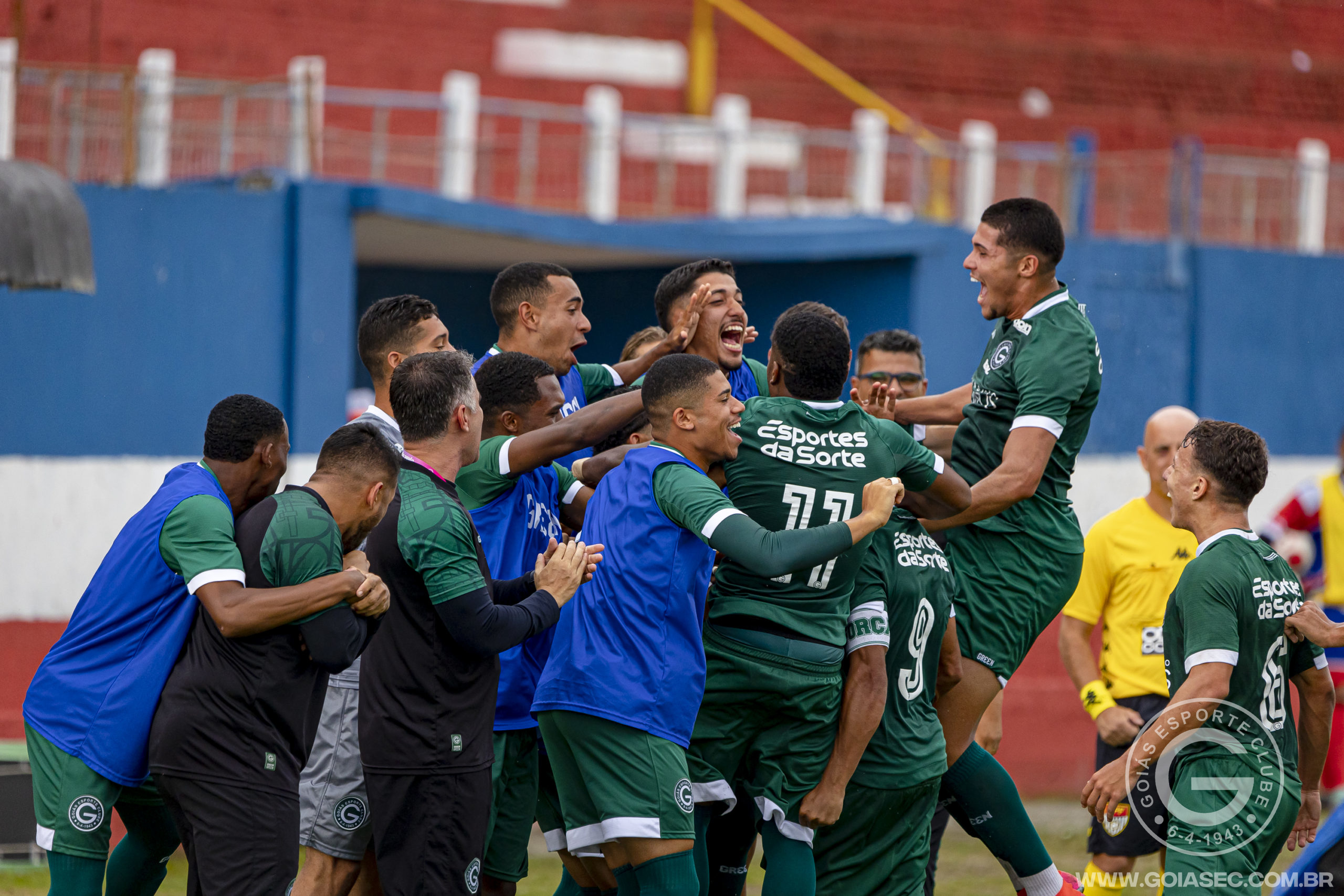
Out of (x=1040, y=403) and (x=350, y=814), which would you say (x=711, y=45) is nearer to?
(x=1040, y=403)

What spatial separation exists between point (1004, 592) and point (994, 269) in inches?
46.7

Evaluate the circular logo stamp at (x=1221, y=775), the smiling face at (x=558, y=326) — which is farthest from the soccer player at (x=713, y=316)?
the circular logo stamp at (x=1221, y=775)

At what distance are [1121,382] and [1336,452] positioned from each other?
7.41 feet

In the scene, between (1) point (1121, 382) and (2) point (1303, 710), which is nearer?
(2) point (1303, 710)

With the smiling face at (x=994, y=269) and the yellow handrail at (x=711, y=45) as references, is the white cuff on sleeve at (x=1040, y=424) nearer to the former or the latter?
the smiling face at (x=994, y=269)

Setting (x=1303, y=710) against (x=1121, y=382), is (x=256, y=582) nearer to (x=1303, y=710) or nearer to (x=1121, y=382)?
(x=1303, y=710)

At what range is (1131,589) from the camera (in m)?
7.53

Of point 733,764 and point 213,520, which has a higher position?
point 213,520

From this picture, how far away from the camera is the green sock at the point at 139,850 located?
17.9 feet

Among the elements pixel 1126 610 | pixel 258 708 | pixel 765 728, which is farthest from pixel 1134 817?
pixel 258 708

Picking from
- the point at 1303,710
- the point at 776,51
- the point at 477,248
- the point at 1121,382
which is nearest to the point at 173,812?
the point at 1303,710

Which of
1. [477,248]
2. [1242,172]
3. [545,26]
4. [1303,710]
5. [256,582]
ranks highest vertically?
[545,26]

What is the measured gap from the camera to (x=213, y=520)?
15.9 feet

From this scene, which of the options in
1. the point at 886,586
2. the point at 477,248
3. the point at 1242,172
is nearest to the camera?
the point at 886,586
